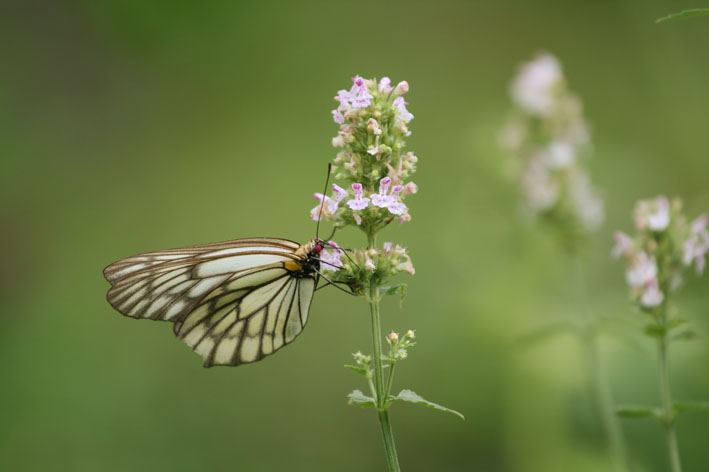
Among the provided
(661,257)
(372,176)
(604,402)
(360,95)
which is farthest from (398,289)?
(604,402)

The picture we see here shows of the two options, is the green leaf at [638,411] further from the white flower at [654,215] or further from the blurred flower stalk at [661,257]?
the white flower at [654,215]

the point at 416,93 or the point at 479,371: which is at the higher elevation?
the point at 416,93

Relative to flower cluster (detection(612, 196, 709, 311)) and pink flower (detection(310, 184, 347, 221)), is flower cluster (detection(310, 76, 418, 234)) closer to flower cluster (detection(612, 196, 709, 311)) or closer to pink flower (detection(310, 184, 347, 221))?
pink flower (detection(310, 184, 347, 221))

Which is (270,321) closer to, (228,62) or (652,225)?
(652,225)

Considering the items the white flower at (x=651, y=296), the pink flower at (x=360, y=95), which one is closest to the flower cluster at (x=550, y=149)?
the white flower at (x=651, y=296)

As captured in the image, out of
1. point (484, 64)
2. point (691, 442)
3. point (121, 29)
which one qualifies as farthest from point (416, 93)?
point (691, 442)

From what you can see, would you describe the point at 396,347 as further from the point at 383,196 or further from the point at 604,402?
the point at 604,402

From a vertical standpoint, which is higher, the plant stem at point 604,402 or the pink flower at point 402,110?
the pink flower at point 402,110
